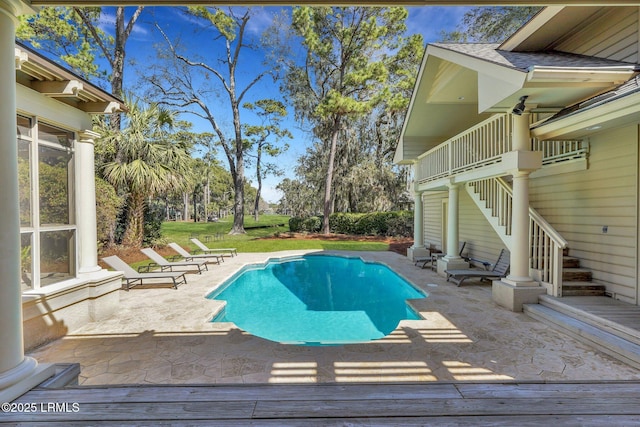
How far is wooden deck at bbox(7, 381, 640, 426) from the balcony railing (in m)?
5.52

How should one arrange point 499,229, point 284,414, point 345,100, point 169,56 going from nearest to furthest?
point 284,414 → point 499,229 → point 345,100 → point 169,56

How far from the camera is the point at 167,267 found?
962 cm

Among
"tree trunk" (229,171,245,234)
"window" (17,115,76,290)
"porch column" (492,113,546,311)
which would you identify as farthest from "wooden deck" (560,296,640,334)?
"tree trunk" (229,171,245,234)

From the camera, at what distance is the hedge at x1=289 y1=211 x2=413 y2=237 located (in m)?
19.8

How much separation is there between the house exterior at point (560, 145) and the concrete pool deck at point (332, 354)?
1.58 meters

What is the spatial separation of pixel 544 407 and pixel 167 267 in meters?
10.1

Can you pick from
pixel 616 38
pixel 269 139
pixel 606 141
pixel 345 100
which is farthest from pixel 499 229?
pixel 269 139

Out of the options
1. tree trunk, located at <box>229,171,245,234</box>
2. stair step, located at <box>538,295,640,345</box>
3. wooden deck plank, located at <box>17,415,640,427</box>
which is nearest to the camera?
wooden deck plank, located at <box>17,415,640,427</box>

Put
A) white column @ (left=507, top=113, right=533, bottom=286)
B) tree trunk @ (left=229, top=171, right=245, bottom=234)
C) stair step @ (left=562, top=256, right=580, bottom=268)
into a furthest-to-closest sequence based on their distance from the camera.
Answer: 1. tree trunk @ (left=229, top=171, right=245, bottom=234)
2. stair step @ (left=562, top=256, right=580, bottom=268)
3. white column @ (left=507, top=113, right=533, bottom=286)

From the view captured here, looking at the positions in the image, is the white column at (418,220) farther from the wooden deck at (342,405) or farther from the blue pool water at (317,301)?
the wooden deck at (342,405)

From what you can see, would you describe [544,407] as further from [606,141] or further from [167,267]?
[167,267]

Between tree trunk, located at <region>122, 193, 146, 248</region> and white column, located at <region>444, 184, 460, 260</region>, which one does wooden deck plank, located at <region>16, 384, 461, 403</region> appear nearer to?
white column, located at <region>444, 184, 460, 260</region>

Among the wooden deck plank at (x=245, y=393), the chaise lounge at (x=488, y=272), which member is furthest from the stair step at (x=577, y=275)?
the wooden deck plank at (x=245, y=393)

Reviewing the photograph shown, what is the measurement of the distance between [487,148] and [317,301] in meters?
5.84
